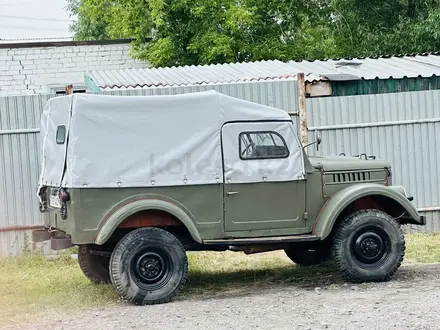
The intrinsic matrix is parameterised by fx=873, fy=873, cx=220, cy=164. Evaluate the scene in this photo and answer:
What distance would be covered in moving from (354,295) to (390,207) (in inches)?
60.9

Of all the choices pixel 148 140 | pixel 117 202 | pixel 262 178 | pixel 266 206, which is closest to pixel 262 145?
pixel 262 178

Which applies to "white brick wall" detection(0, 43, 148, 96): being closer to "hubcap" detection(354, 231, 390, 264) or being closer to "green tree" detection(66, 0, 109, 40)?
"green tree" detection(66, 0, 109, 40)

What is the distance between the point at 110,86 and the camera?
14031 millimetres

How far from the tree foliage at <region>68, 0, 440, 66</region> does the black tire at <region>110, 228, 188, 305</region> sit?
14.3 metres

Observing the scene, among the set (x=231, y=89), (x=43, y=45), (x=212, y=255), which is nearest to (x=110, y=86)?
(x=231, y=89)

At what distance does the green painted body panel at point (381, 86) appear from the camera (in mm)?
14516

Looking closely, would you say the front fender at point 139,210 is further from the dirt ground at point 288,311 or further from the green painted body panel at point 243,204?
the dirt ground at point 288,311

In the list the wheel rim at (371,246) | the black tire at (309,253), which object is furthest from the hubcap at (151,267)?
the wheel rim at (371,246)

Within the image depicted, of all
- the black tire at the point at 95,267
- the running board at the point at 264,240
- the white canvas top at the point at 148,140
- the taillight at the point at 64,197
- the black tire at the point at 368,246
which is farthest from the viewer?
the black tire at the point at 95,267

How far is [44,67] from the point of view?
22609mm

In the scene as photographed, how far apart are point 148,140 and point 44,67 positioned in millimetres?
13871

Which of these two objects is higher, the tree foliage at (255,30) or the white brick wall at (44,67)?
the tree foliage at (255,30)

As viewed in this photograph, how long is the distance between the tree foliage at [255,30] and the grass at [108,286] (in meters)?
10.9

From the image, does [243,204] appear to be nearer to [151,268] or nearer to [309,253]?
[151,268]
